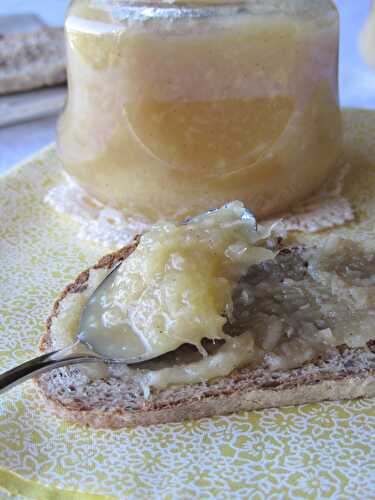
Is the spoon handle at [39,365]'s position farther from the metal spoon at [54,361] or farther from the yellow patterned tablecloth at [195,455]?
the yellow patterned tablecloth at [195,455]

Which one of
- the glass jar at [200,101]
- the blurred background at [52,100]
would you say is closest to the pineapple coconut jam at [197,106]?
the glass jar at [200,101]

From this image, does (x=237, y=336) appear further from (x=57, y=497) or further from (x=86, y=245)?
(x=86, y=245)

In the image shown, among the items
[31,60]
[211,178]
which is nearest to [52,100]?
[31,60]

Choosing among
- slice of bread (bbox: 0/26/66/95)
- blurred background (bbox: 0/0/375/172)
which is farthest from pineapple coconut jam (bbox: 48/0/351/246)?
slice of bread (bbox: 0/26/66/95)

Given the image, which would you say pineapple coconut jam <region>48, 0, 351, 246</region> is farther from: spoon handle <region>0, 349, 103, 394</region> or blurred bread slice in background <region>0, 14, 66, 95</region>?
blurred bread slice in background <region>0, 14, 66, 95</region>

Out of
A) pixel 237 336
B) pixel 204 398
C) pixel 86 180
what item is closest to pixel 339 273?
pixel 237 336

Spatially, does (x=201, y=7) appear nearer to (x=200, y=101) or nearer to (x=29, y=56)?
(x=200, y=101)
